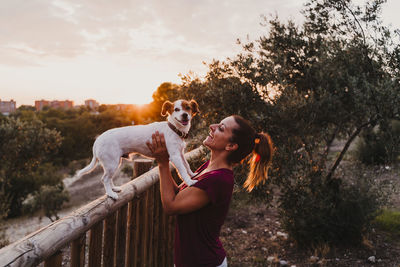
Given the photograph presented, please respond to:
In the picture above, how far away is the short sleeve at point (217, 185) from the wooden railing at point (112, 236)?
0.59m

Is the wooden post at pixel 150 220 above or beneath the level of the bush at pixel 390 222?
above

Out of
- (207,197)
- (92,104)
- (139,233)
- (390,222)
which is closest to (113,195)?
(207,197)

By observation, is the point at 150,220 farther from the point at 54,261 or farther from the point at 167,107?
the point at 54,261

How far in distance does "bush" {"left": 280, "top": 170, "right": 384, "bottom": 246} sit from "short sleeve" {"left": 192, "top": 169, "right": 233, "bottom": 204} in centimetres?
303

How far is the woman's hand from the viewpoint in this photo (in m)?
2.02

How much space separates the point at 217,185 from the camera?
1764mm

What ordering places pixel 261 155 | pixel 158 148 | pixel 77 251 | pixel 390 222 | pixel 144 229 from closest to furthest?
1. pixel 77 251
2. pixel 158 148
3. pixel 261 155
4. pixel 144 229
5. pixel 390 222

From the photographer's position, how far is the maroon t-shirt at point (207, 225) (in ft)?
5.82

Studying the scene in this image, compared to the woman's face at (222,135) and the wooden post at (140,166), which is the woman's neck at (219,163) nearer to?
the woman's face at (222,135)

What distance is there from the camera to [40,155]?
43.8ft

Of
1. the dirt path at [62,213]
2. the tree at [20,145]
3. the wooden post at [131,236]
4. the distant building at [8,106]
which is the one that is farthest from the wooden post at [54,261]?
the distant building at [8,106]

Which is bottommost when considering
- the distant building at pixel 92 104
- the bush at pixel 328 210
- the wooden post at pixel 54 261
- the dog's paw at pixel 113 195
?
the bush at pixel 328 210

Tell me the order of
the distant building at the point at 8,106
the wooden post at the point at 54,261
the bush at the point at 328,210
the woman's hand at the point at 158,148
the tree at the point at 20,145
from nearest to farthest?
1. the wooden post at the point at 54,261
2. the woman's hand at the point at 158,148
3. the bush at the point at 328,210
4. the tree at the point at 20,145
5. the distant building at the point at 8,106

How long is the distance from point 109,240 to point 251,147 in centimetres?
119
